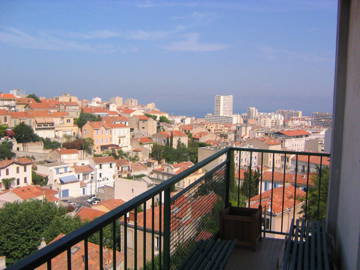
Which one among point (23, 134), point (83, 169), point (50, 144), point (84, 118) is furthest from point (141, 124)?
point (83, 169)

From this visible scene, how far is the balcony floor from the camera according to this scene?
262cm

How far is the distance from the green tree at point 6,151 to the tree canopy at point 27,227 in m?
22.0

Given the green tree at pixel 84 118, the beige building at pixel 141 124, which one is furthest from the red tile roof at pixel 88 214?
the beige building at pixel 141 124

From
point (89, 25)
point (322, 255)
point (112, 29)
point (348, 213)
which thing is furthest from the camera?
point (112, 29)

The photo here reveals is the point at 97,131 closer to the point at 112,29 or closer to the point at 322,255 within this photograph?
the point at 112,29

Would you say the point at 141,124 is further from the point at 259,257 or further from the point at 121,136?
the point at 259,257

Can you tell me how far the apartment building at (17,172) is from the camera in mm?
41250

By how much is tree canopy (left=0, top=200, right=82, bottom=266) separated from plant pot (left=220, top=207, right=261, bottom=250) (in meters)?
24.2

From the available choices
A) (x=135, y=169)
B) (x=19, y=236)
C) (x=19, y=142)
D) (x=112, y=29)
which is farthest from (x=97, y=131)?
(x=112, y=29)

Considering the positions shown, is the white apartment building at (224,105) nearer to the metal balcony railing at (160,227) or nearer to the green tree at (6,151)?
the green tree at (6,151)

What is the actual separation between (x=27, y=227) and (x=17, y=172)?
57.9 ft

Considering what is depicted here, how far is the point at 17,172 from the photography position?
140 ft

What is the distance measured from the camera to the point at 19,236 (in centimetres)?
2720

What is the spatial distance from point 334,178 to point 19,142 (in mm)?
61661
